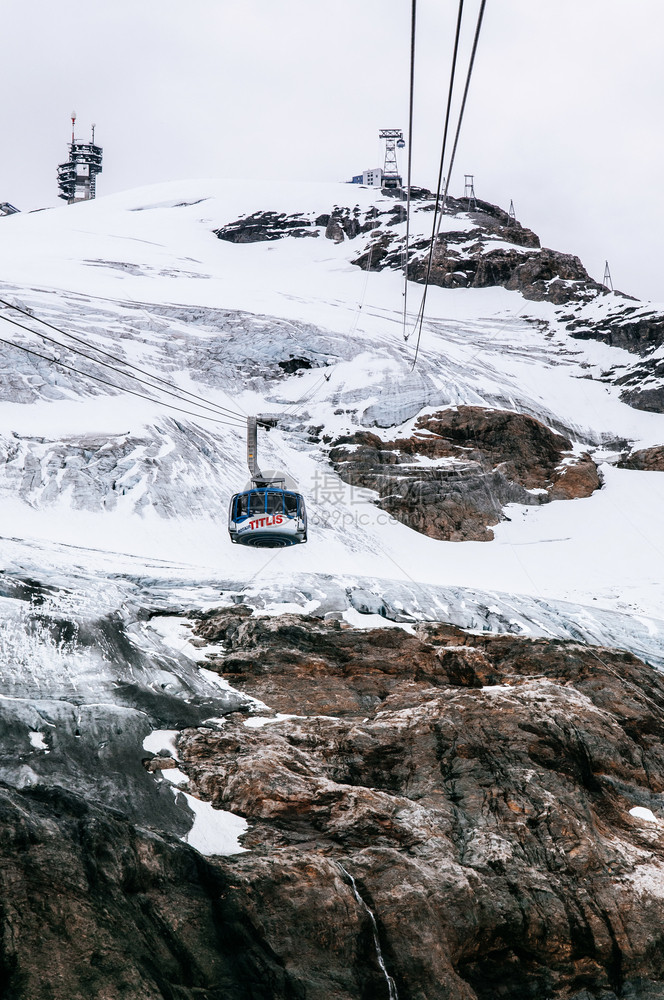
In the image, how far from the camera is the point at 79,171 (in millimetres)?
128125

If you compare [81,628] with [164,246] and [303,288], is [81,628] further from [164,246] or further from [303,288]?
[164,246]

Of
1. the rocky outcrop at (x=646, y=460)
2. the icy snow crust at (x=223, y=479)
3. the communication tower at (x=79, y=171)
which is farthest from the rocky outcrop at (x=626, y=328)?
the communication tower at (x=79, y=171)

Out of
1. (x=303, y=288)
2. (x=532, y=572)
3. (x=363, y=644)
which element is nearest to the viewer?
(x=363, y=644)

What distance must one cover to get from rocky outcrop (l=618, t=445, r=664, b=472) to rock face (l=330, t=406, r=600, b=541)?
3.15m

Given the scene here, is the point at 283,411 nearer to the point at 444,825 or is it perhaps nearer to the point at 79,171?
the point at 444,825

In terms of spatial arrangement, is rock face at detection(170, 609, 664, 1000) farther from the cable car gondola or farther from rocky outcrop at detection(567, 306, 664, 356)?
rocky outcrop at detection(567, 306, 664, 356)

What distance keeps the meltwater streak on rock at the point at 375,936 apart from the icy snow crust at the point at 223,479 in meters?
2.45

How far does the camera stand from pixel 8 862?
35.8 feet

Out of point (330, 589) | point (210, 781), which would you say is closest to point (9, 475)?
point (330, 589)

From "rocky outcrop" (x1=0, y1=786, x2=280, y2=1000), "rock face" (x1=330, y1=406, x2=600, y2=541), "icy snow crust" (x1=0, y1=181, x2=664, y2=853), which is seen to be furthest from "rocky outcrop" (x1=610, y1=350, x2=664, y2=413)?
"rocky outcrop" (x1=0, y1=786, x2=280, y2=1000)

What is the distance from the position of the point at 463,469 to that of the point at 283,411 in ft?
45.1

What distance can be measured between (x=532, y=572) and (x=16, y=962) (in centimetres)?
3219

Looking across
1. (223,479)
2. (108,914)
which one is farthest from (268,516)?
(223,479)

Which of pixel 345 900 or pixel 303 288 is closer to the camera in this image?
pixel 345 900
